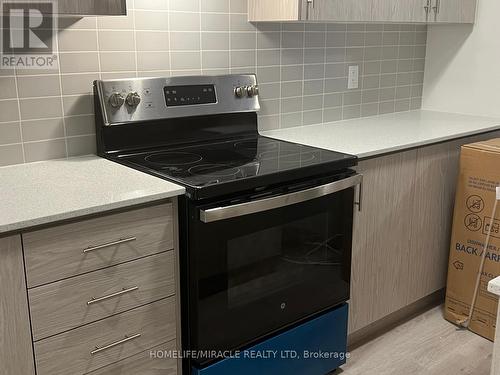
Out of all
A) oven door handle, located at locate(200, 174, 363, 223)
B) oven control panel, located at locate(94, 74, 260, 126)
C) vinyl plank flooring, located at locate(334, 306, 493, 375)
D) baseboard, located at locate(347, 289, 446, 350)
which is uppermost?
oven control panel, located at locate(94, 74, 260, 126)

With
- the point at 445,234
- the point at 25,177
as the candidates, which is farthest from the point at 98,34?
the point at 445,234

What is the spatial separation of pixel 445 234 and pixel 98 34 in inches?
72.2

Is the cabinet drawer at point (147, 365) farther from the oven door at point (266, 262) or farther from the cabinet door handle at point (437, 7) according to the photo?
the cabinet door handle at point (437, 7)

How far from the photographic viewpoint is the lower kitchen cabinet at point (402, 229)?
2252mm

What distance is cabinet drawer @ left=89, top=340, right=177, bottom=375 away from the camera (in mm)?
1588

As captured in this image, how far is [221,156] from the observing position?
200 centimetres

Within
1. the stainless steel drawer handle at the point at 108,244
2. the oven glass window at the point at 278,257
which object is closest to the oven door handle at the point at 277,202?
the oven glass window at the point at 278,257

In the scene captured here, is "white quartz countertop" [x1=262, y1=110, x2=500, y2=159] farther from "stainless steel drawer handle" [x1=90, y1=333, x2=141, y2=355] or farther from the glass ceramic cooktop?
"stainless steel drawer handle" [x1=90, y1=333, x2=141, y2=355]

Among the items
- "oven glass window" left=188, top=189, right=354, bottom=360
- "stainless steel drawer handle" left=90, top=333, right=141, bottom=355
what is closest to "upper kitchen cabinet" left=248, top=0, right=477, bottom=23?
"oven glass window" left=188, top=189, right=354, bottom=360

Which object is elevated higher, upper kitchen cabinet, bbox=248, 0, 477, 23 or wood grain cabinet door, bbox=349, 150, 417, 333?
upper kitchen cabinet, bbox=248, 0, 477, 23

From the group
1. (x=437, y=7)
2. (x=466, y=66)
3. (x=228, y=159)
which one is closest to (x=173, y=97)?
(x=228, y=159)

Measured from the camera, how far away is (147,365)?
5.43 feet
